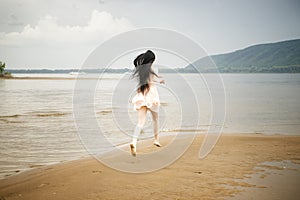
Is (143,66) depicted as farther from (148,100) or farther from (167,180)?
(167,180)

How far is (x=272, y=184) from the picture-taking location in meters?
5.08

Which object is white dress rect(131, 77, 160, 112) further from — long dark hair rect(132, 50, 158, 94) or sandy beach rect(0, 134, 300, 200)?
sandy beach rect(0, 134, 300, 200)

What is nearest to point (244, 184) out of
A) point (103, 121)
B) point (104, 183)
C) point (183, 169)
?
point (183, 169)

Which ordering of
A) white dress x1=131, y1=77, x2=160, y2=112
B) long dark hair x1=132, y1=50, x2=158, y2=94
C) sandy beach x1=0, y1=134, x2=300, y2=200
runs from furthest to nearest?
long dark hair x1=132, y1=50, x2=158, y2=94 → white dress x1=131, y1=77, x2=160, y2=112 → sandy beach x1=0, y1=134, x2=300, y2=200

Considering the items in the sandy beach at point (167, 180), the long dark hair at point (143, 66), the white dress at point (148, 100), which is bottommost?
the sandy beach at point (167, 180)

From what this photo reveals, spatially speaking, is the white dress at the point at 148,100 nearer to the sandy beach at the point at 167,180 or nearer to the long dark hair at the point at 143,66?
the long dark hair at the point at 143,66

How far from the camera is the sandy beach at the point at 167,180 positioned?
469 centimetres

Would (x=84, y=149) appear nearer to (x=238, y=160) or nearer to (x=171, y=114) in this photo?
(x=238, y=160)

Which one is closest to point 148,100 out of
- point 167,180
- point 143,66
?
point 143,66

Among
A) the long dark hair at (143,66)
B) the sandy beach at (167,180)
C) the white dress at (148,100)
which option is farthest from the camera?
the long dark hair at (143,66)

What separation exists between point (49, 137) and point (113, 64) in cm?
379

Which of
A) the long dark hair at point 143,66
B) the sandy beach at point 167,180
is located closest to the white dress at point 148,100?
the long dark hair at point 143,66

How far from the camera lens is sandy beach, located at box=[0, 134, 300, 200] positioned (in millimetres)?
4691

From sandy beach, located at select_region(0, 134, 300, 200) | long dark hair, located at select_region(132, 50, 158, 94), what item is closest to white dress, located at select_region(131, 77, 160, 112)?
long dark hair, located at select_region(132, 50, 158, 94)
